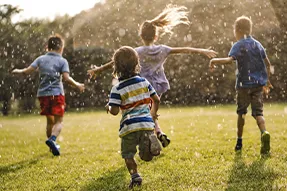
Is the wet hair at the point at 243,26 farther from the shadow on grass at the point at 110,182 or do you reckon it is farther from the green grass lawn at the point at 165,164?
the shadow on grass at the point at 110,182

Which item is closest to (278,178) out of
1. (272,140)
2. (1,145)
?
(272,140)

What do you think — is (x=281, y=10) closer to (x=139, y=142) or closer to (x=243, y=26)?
(x=243, y=26)

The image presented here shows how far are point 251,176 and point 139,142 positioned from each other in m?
1.06

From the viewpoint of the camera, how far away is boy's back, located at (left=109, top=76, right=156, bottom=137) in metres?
3.72

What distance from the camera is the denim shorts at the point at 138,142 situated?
3.73 meters

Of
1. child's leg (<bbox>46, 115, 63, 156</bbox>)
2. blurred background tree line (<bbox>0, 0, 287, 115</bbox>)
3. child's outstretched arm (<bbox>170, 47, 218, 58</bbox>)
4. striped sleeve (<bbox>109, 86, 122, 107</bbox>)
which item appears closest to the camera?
striped sleeve (<bbox>109, 86, 122, 107</bbox>)

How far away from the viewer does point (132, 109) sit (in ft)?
12.3

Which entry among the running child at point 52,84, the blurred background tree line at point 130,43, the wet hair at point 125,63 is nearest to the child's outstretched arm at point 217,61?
the wet hair at point 125,63

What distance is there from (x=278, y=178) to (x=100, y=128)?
5887 mm

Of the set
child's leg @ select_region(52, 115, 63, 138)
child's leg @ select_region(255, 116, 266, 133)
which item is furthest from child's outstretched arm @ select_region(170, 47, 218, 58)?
child's leg @ select_region(52, 115, 63, 138)

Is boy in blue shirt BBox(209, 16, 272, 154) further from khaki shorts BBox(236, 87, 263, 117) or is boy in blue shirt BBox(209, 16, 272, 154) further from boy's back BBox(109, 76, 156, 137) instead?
boy's back BBox(109, 76, 156, 137)

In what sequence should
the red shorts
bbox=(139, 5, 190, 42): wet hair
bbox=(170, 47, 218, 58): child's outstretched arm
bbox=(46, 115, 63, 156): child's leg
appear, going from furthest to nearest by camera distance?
1. the red shorts
2. bbox=(46, 115, 63, 156): child's leg
3. bbox=(139, 5, 190, 42): wet hair
4. bbox=(170, 47, 218, 58): child's outstretched arm

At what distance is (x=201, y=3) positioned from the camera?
16.3 metres

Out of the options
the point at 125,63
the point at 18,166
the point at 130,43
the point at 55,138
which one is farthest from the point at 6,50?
the point at 125,63
